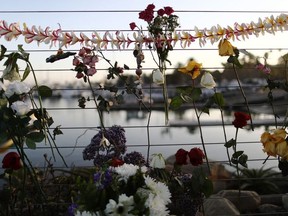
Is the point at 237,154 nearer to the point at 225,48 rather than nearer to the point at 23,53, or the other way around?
A: the point at 225,48

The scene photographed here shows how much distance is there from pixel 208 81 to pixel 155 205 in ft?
2.62

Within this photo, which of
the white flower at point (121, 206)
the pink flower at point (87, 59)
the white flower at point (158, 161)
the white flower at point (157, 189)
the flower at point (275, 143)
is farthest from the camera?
the pink flower at point (87, 59)

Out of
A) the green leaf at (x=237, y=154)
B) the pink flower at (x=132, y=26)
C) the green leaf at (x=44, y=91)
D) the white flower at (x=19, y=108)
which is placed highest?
the pink flower at (x=132, y=26)

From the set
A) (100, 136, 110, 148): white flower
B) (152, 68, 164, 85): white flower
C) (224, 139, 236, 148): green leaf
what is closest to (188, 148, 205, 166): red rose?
(224, 139, 236, 148): green leaf

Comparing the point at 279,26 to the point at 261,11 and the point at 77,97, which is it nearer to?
the point at 261,11

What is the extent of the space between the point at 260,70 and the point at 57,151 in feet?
3.69

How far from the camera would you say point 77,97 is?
2.22 m

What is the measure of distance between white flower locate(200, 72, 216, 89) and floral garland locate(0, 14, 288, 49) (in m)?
0.22

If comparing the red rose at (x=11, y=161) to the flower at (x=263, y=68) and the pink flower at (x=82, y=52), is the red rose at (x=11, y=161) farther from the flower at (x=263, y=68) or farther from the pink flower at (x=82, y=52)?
the flower at (x=263, y=68)

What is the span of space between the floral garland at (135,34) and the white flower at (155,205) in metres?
0.92

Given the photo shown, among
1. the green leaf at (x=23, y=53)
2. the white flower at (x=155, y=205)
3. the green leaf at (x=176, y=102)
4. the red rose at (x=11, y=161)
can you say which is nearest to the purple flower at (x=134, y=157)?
the green leaf at (x=176, y=102)

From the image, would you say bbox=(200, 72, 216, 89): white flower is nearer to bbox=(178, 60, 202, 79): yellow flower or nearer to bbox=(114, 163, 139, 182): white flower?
bbox=(178, 60, 202, 79): yellow flower

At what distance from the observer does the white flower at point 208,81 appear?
188 cm

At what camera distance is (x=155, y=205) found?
1220 mm
